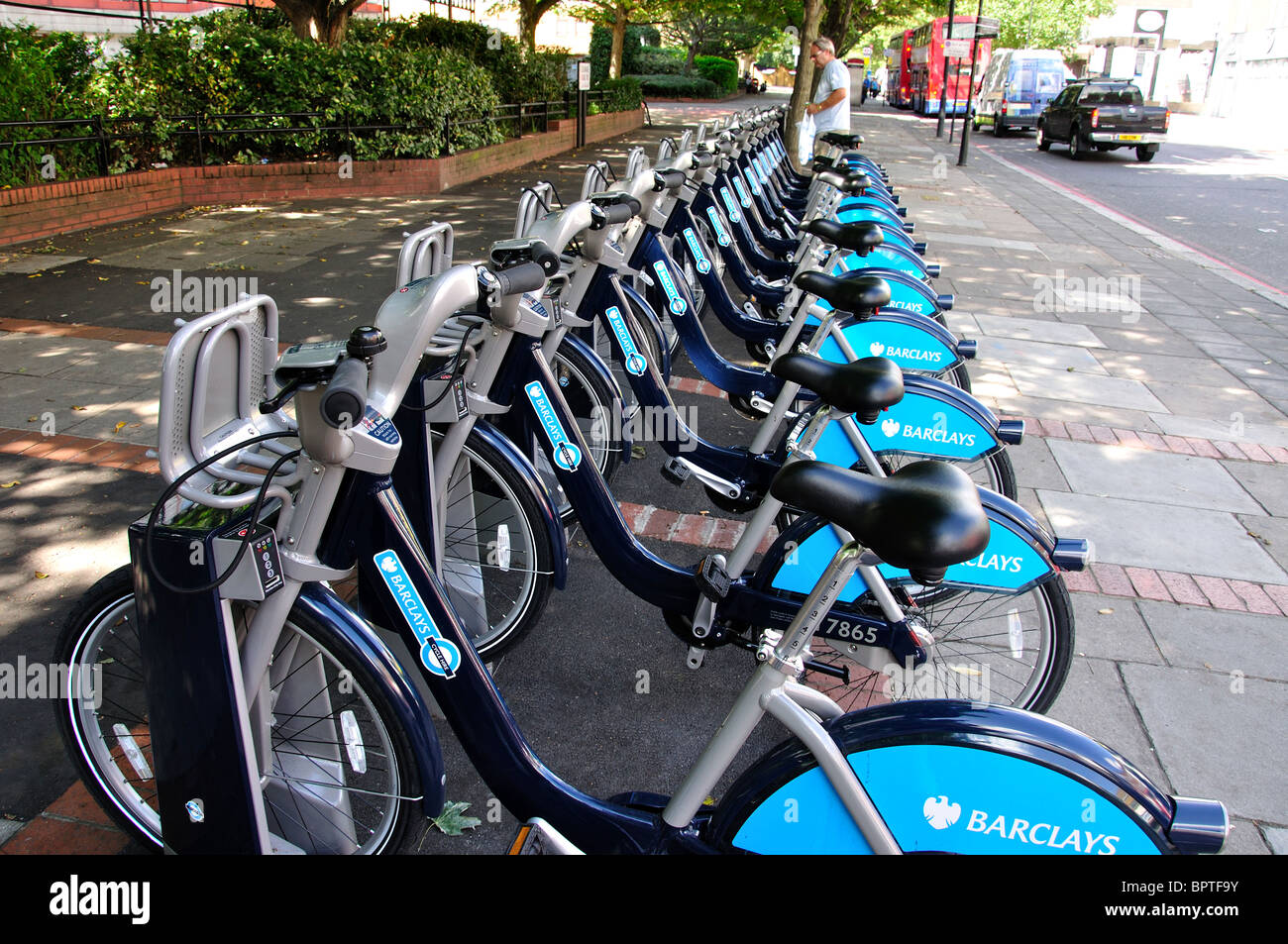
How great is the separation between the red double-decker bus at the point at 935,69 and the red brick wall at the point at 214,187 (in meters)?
21.2

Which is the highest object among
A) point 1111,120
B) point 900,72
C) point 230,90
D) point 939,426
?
point 900,72

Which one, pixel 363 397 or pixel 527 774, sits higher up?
pixel 363 397

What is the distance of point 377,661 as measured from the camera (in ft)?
6.17

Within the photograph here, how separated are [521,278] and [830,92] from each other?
9419 mm

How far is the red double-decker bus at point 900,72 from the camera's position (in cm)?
4234

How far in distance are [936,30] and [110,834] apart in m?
36.8

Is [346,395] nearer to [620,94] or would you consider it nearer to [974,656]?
[974,656]

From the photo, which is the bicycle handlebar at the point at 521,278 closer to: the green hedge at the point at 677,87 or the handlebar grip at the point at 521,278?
the handlebar grip at the point at 521,278

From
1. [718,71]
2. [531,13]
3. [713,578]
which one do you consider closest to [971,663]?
[713,578]

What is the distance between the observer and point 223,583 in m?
1.75

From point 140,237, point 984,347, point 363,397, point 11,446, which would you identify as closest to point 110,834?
point 363,397

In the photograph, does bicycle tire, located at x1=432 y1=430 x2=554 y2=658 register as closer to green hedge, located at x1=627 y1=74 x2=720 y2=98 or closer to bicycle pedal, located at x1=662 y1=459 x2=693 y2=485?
bicycle pedal, located at x1=662 y1=459 x2=693 y2=485
